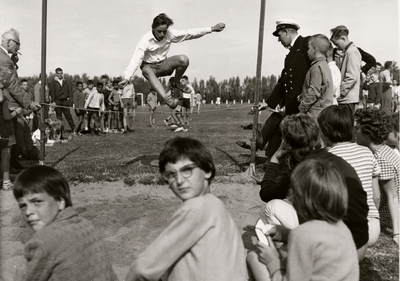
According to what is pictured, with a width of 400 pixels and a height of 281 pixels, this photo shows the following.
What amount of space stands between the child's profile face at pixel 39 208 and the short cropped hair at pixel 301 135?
→ 1522 mm

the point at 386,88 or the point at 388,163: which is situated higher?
the point at 386,88

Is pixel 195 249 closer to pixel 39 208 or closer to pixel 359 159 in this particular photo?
pixel 39 208

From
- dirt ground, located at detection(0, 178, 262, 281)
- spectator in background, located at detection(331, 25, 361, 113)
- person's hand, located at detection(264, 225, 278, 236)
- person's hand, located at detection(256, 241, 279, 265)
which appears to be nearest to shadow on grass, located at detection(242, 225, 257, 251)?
dirt ground, located at detection(0, 178, 262, 281)

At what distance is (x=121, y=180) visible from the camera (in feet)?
20.6

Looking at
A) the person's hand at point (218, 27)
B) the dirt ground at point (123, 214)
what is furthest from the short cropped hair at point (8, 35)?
the person's hand at point (218, 27)

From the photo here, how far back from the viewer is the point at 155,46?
570 centimetres

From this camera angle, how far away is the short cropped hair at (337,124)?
2.86 metres

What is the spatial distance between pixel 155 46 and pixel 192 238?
4225 mm

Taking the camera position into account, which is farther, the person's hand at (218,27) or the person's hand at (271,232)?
the person's hand at (218,27)

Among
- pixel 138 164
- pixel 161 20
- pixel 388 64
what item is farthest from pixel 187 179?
pixel 388 64

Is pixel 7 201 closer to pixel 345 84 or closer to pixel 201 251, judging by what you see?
pixel 201 251

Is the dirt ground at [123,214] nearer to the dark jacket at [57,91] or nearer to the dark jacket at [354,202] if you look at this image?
the dark jacket at [354,202]

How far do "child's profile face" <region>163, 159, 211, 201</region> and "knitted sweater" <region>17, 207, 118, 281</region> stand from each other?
45cm

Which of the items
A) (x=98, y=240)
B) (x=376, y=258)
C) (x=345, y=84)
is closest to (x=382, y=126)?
(x=376, y=258)
